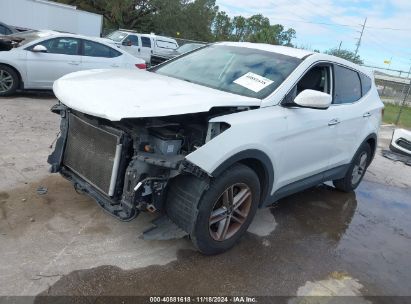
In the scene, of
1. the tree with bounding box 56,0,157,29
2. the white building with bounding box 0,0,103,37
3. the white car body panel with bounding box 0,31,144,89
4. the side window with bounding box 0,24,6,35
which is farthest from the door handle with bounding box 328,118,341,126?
the tree with bounding box 56,0,157,29

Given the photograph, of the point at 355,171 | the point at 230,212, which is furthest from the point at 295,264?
the point at 355,171

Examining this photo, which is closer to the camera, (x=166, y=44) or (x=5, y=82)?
(x=5, y=82)

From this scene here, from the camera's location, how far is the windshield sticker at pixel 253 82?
13.1 ft

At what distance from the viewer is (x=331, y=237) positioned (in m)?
4.56

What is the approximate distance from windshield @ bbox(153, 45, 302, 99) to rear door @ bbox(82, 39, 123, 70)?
17.9 ft

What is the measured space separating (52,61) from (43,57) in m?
0.21

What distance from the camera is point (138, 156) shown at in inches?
124

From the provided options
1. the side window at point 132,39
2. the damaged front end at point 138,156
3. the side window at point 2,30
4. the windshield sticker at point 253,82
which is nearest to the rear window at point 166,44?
the side window at point 132,39

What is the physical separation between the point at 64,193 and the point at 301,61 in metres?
2.94

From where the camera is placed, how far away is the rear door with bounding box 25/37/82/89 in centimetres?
879

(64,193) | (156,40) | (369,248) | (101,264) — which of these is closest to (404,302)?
(369,248)

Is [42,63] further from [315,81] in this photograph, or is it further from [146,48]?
[146,48]

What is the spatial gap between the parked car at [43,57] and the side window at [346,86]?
620 cm

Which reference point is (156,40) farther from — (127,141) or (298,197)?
(127,141)
